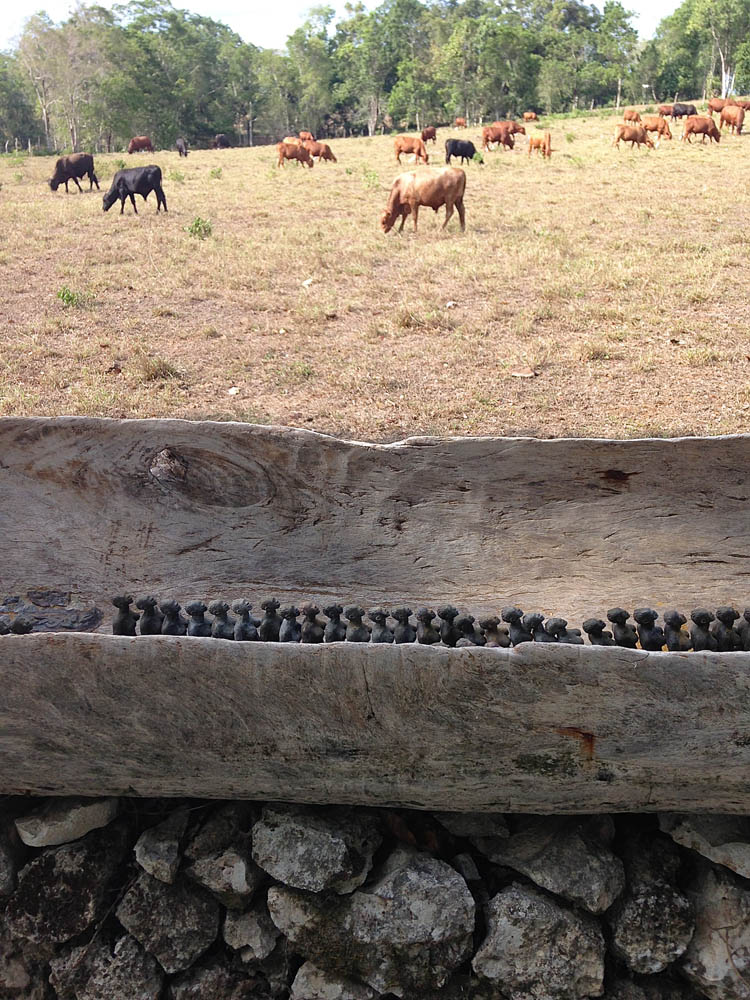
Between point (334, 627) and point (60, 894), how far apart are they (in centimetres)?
127

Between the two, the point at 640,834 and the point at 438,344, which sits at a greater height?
the point at 438,344

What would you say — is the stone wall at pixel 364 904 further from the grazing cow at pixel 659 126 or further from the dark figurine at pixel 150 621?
the grazing cow at pixel 659 126

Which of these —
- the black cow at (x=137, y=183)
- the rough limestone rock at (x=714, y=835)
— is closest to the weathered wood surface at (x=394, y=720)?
the rough limestone rock at (x=714, y=835)

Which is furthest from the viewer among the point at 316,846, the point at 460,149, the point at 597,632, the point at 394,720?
the point at 460,149

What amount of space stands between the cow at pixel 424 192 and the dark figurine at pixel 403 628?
36.7ft

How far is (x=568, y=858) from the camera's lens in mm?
2654

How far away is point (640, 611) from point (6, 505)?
2.80m

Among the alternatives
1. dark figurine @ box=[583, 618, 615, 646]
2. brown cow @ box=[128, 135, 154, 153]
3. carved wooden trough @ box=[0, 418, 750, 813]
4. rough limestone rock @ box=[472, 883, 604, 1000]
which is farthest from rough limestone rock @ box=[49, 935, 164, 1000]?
brown cow @ box=[128, 135, 154, 153]

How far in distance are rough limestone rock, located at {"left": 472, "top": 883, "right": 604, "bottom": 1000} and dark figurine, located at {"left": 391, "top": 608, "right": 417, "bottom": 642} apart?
100 centimetres

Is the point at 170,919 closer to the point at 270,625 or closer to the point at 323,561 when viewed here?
the point at 270,625

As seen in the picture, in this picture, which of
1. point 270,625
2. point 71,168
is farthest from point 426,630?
point 71,168

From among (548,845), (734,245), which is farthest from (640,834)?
(734,245)

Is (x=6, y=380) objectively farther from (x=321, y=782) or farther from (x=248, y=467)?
(x=321, y=782)

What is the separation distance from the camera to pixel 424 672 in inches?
91.7
